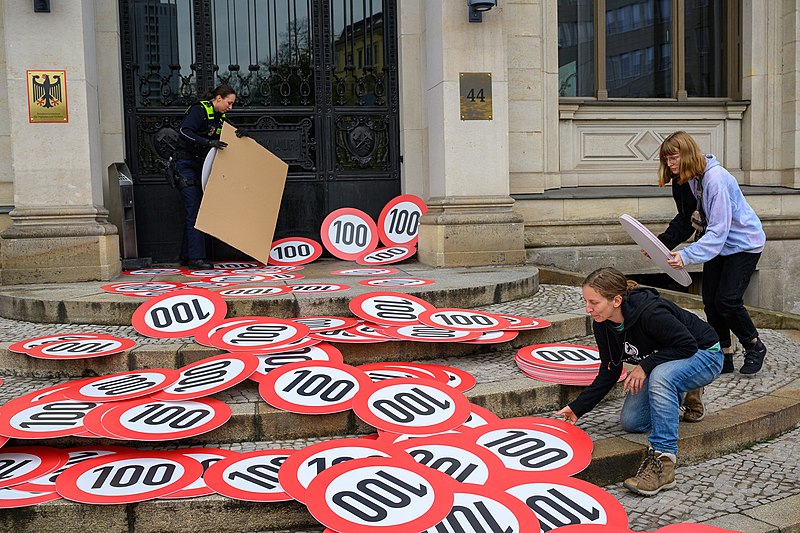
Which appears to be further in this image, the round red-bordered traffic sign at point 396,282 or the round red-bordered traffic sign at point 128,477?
the round red-bordered traffic sign at point 396,282

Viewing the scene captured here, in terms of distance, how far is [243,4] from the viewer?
9703mm

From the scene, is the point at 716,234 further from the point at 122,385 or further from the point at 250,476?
the point at 122,385

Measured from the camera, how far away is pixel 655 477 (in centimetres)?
394

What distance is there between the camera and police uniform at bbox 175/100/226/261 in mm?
8281

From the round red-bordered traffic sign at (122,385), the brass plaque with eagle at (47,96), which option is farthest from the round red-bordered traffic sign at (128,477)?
the brass plaque with eagle at (47,96)

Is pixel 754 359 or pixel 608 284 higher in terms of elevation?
pixel 608 284

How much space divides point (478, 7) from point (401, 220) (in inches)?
107

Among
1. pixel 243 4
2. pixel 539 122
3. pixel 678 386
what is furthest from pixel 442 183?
pixel 678 386

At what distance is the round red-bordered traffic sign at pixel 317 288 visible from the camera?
6.60 meters

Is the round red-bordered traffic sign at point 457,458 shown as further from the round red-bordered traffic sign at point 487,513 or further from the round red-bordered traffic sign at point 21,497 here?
the round red-bordered traffic sign at point 21,497

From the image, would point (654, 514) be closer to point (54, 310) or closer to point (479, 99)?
point (54, 310)

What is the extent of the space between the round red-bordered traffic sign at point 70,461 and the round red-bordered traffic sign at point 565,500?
2.10 meters

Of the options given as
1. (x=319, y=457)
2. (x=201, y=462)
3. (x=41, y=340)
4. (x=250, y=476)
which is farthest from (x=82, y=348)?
(x=319, y=457)

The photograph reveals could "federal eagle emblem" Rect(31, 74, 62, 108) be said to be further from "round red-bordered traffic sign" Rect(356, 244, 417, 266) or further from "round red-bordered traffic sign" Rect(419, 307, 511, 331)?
"round red-bordered traffic sign" Rect(419, 307, 511, 331)
